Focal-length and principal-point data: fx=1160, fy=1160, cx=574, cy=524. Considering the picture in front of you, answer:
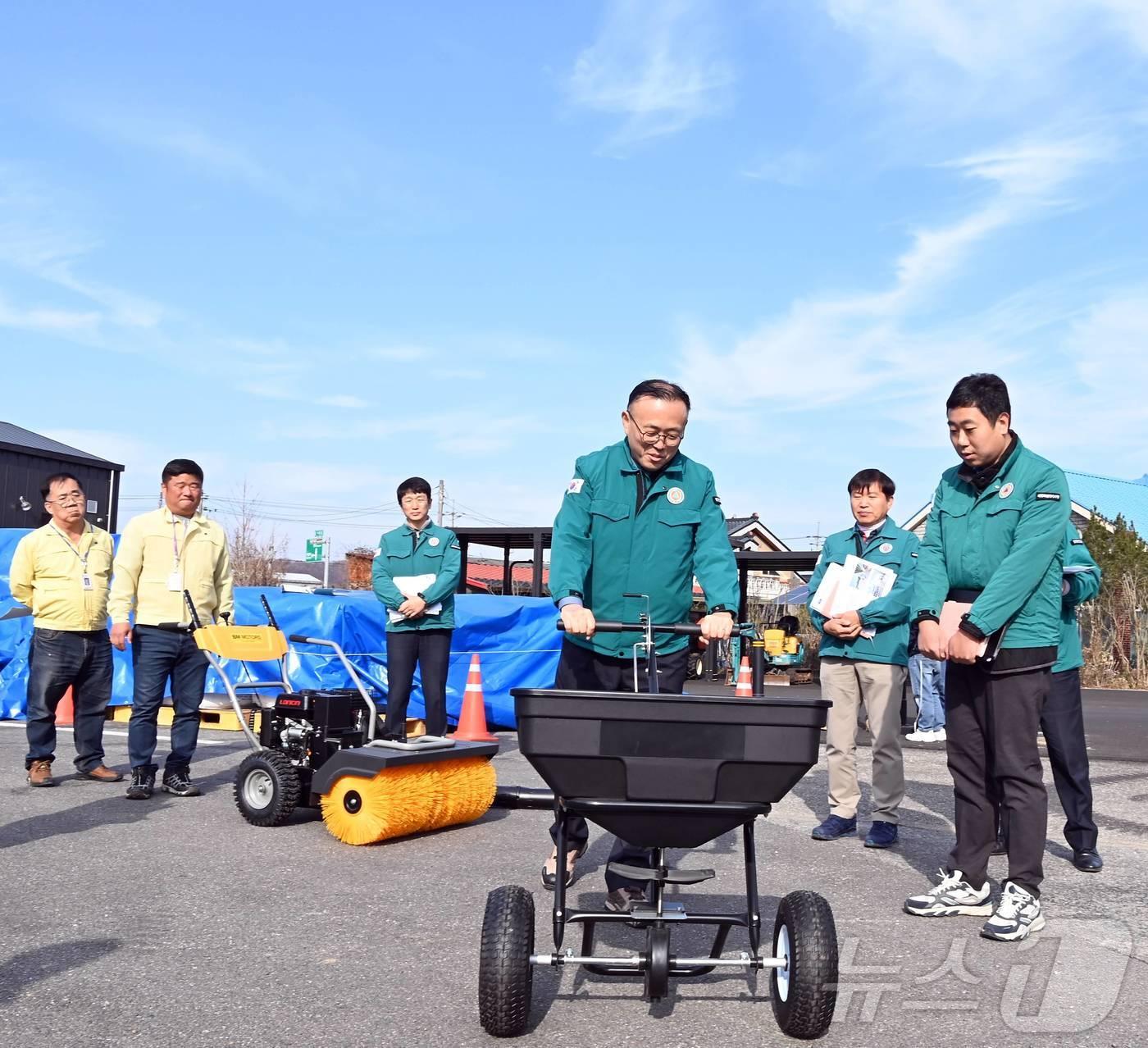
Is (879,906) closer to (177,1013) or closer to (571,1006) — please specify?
(571,1006)

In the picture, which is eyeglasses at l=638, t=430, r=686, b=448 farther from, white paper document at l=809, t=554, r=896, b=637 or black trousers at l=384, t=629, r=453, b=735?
black trousers at l=384, t=629, r=453, b=735

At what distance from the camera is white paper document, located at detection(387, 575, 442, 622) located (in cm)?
729

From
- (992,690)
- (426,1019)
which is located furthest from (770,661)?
(426,1019)

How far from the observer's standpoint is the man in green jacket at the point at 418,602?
7.22 meters

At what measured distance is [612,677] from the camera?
412cm

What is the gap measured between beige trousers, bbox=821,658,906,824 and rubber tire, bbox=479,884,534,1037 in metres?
3.02

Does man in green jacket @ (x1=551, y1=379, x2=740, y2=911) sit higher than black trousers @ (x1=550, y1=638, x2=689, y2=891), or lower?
higher

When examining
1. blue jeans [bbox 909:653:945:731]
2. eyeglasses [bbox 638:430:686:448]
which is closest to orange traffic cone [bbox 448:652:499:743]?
blue jeans [bbox 909:653:945:731]

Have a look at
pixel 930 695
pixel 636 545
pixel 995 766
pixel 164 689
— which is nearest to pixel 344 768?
pixel 164 689

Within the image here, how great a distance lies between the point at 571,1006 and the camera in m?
3.33

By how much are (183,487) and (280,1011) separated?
4134 millimetres

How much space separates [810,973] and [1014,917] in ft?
4.73

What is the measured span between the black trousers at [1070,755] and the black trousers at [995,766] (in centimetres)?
90

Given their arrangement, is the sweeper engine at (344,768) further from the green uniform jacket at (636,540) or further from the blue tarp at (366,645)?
the blue tarp at (366,645)
